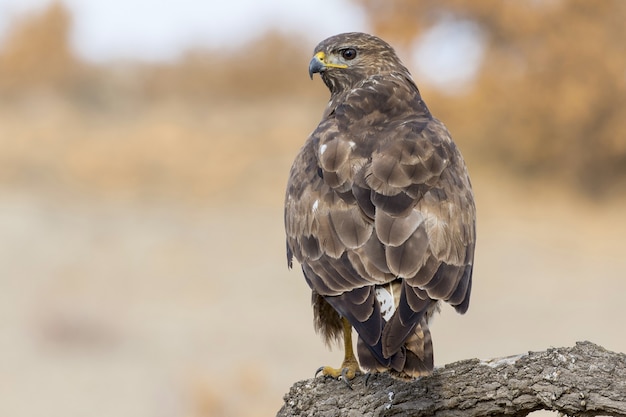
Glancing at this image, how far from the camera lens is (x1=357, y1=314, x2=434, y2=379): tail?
5090 millimetres

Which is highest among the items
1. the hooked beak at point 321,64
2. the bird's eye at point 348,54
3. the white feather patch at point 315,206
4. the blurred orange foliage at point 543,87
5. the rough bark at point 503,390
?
the blurred orange foliage at point 543,87

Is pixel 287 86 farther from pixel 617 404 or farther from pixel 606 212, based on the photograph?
pixel 617 404

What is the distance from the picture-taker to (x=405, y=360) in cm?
512

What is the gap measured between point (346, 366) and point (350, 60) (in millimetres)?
2375

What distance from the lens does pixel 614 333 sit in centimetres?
1848

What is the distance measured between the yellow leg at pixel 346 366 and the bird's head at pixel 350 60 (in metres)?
1.96

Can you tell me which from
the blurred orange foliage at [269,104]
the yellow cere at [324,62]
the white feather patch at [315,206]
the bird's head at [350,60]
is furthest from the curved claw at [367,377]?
the blurred orange foliage at [269,104]

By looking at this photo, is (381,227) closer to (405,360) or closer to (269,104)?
(405,360)

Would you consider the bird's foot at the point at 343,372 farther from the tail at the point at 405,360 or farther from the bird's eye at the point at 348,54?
the bird's eye at the point at 348,54

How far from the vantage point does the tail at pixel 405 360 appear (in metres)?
5.09

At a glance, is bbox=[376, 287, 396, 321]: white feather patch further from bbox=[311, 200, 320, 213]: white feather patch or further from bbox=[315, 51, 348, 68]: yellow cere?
bbox=[315, 51, 348, 68]: yellow cere

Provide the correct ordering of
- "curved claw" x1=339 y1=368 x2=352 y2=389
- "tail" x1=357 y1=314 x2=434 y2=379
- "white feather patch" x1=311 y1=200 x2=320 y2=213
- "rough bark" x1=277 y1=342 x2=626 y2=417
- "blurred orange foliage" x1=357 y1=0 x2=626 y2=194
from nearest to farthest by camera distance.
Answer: "tail" x1=357 y1=314 x2=434 y2=379
"rough bark" x1=277 y1=342 x2=626 y2=417
"curved claw" x1=339 y1=368 x2=352 y2=389
"white feather patch" x1=311 y1=200 x2=320 y2=213
"blurred orange foliage" x1=357 y1=0 x2=626 y2=194

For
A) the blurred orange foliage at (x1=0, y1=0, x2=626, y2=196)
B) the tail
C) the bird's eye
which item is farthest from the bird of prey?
the blurred orange foliage at (x1=0, y1=0, x2=626, y2=196)

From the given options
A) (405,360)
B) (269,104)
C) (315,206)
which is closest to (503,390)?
(405,360)
